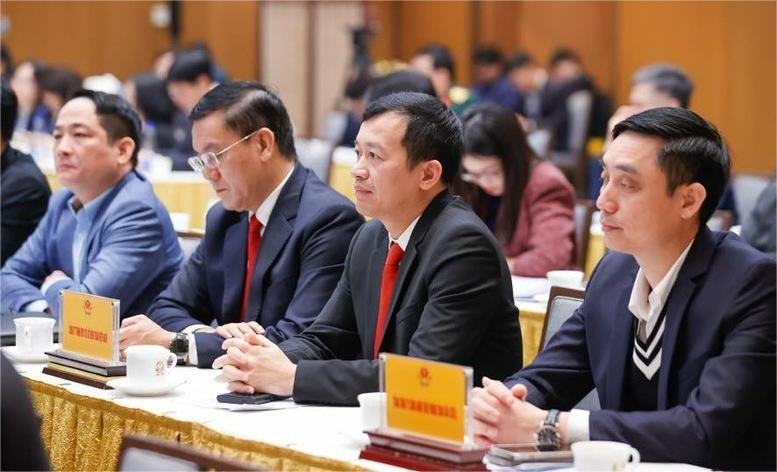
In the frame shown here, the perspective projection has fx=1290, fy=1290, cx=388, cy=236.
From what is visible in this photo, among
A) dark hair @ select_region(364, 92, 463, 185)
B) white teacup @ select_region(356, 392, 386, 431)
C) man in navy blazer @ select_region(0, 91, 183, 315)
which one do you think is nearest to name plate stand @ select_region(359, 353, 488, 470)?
white teacup @ select_region(356, 392, 386, 431)

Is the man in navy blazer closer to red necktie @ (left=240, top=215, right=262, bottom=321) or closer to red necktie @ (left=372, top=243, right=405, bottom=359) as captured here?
red necktie @ (left=240, top=215, right=262, bottom=321)

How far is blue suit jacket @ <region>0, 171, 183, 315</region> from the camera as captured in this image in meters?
3.77

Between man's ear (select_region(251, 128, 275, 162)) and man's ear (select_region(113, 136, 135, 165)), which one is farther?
man's ear (select_region(113, 136, 135, 165))

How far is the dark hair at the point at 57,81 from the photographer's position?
9078 mm

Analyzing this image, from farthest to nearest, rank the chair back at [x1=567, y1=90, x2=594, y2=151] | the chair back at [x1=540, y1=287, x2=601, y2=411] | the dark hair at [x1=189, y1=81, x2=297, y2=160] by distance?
the chair back at [x1=567, y1=90, x2=594, y2=151]
the dark hair at [x1=189, y1=81, x2=297, y2=160]
the chair back at [x1=540, y1=287, x2=601, y2=411]

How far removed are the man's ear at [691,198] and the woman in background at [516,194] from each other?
7.06ft

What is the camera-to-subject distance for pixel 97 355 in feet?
9.27

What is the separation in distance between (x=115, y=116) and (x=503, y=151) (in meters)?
1.36

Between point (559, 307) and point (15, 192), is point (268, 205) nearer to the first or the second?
point (559, 307)

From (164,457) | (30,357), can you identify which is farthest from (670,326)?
(30,357)

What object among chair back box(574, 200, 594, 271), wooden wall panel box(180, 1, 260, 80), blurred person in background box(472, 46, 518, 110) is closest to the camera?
chair back box(574, 200, 594, 271)

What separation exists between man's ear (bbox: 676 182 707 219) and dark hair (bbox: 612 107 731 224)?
11 mm

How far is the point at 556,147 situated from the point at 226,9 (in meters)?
3.72

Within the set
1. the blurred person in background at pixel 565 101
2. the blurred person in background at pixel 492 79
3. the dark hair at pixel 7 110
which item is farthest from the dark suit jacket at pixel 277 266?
the blurred person in background at pixel 492 79
